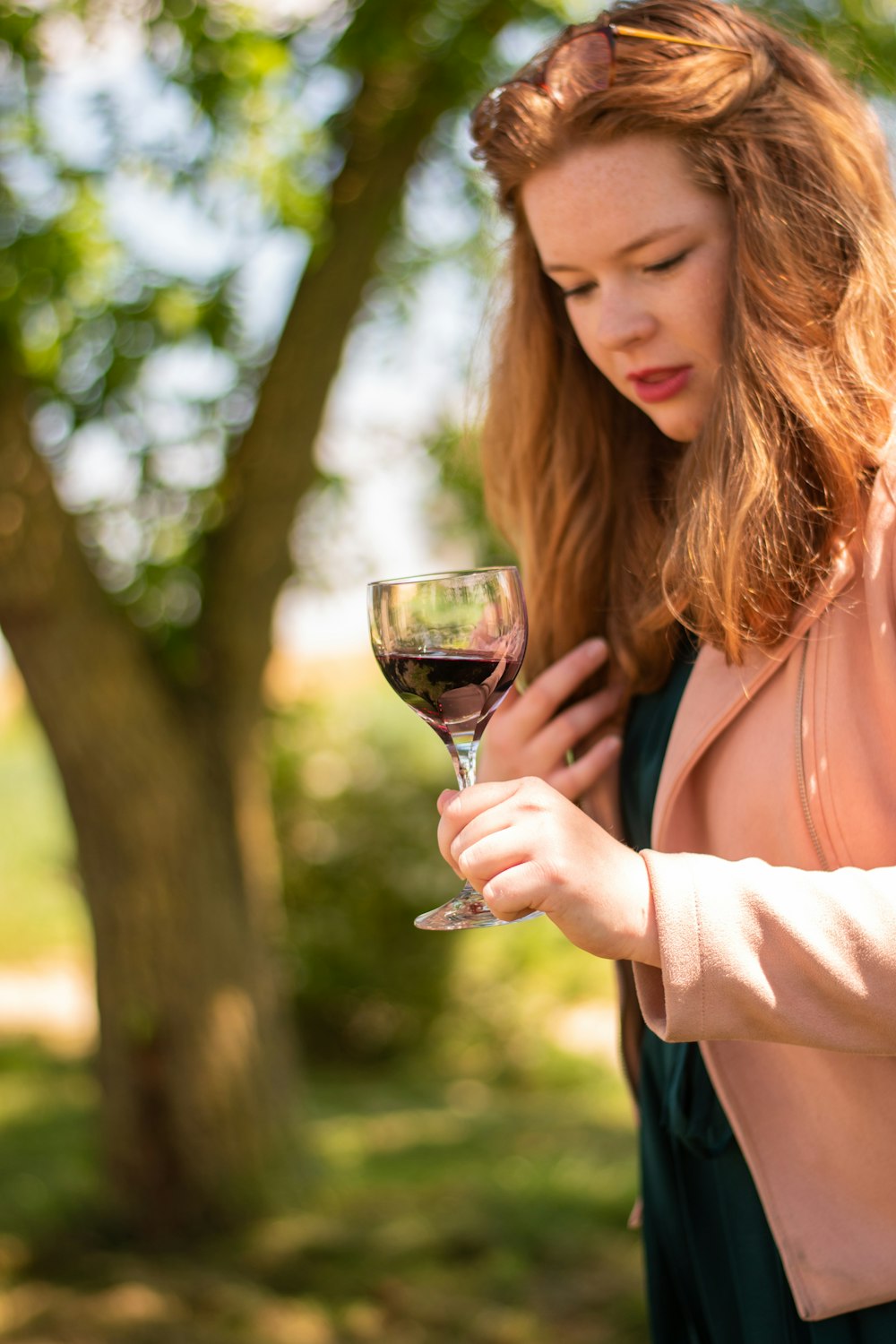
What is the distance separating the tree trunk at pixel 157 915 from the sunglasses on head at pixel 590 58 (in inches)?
115

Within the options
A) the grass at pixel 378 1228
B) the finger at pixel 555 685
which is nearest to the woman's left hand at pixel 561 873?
the finger at pixel 555 685

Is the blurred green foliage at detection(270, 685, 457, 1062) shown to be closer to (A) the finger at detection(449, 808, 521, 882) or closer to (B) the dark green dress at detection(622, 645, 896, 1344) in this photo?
(B) the dark green dress at detection(622, 645, 896, 1344)

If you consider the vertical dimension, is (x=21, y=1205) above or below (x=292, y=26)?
below

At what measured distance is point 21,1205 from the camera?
15.9 ft

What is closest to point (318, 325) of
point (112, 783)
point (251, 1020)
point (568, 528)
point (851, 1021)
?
point (112, 783)

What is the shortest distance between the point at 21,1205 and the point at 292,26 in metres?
4.21

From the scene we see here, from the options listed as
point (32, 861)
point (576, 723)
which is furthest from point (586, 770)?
point (32, 861)

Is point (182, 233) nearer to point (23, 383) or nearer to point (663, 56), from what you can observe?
point (23, 383)

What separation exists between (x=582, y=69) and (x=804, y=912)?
3.58 feet

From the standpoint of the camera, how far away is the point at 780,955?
1359 millimetres

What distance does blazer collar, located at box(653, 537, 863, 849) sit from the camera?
1535 millimetres

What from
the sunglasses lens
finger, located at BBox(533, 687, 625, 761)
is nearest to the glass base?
finger, located at BBox(533, 687, 625, 761)

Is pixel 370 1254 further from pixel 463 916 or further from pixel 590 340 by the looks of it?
pixel 590 340

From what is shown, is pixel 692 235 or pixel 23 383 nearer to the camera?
pixel 692 235
